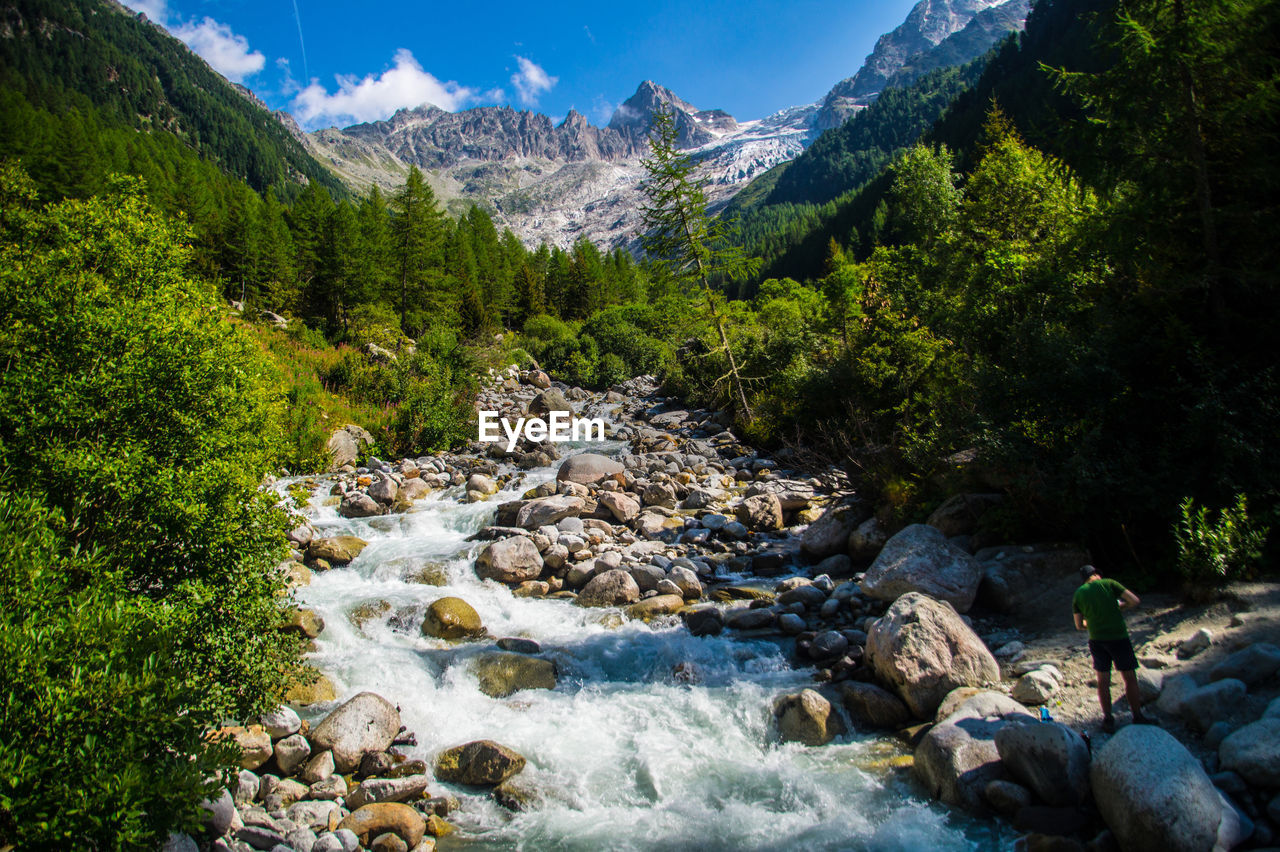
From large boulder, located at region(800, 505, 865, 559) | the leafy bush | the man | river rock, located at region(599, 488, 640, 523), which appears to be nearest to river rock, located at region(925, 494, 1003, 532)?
large boulder, located at region(800, 505, 865, 559)

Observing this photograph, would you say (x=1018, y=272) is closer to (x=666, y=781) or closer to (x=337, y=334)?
(x=666, y=781)

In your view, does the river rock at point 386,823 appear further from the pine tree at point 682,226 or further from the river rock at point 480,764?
the pine tree at point 682,226

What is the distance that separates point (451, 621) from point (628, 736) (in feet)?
13.6

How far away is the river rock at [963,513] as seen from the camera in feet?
36.0

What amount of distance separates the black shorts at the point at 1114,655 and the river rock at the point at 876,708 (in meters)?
2.19

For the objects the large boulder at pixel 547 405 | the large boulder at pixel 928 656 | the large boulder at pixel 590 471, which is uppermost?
the large boulder at pixel 547 405

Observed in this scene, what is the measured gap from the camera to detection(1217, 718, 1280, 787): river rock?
15.4ft

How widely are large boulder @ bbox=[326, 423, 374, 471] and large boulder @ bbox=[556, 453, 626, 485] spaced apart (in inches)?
304

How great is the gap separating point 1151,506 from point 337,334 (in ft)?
139

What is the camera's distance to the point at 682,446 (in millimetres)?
22703

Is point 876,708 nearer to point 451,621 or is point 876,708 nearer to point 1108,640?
point 1108,640

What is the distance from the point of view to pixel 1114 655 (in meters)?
6.08

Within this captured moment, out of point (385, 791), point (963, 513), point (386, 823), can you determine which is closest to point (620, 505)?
point (963, 513)

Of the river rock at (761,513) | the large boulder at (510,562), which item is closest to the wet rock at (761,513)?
the river rock at (761,513)
